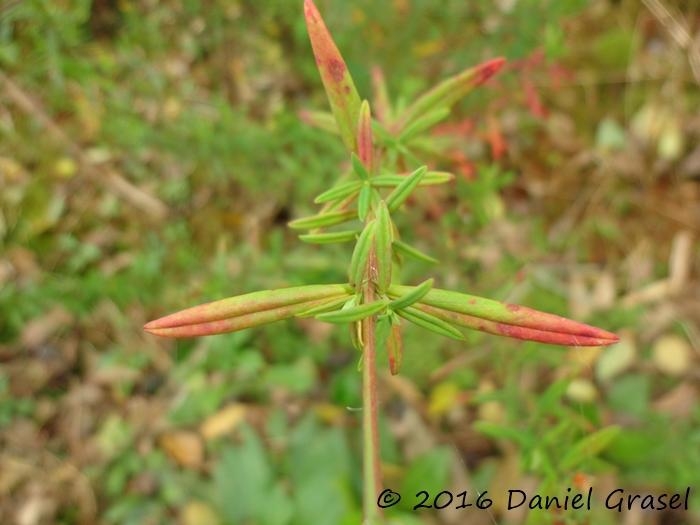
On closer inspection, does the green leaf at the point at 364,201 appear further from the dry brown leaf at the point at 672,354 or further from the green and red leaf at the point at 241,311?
the dry brown leaf at the point at 672,354

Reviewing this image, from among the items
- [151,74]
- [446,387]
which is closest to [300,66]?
[151,74]

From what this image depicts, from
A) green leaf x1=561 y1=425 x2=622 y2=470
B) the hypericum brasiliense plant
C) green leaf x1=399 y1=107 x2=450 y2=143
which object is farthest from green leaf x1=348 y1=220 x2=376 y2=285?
green leaf x1=561 y1=425 x2=622 y2=470

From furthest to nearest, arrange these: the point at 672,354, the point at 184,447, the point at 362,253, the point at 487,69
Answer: the point at 184,447, the point at 672,354, the point at 487,69, the point at 362,253

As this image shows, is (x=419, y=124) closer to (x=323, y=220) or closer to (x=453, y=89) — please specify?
(x=453, y=89)

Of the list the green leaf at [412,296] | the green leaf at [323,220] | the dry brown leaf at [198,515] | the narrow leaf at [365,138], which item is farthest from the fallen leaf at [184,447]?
the green leaf at [412,296]

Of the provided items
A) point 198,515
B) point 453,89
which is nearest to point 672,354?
point 453,89
